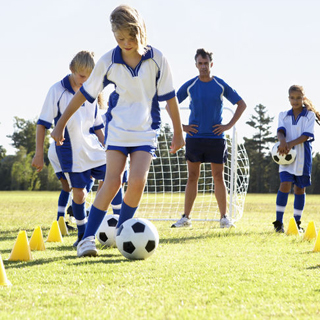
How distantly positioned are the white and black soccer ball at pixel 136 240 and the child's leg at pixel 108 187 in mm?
270

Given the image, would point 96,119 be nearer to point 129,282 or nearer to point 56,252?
point 56,252

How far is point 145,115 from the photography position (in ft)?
12.7

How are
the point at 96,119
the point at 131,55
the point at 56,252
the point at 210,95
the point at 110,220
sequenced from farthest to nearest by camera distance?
the point at 210,95 < the point at 96,119 < the point at 110,220 < the point at 56,252 < the point at 131,55

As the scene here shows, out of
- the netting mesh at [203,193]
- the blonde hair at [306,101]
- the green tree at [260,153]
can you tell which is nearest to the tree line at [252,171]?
the green tree at [260,153]

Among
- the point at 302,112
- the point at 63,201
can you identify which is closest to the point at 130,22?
the point at 63,201

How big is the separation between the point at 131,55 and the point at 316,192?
49400 millimetres

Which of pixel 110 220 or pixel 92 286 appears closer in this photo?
pixel 92 286

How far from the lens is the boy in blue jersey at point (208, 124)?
678cm

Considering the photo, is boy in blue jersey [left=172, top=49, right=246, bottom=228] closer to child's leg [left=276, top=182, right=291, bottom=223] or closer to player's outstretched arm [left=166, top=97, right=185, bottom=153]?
child's leg [left=276, top=182, right=291, bottom=223]

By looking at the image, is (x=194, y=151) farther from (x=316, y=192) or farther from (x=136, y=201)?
(x=316, y=192)

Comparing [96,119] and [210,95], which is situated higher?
[210,95]

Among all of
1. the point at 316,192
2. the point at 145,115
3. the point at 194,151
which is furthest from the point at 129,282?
the point at 316,192

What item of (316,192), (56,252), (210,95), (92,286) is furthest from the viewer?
(316,192)

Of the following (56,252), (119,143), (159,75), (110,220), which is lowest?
(56,252)
